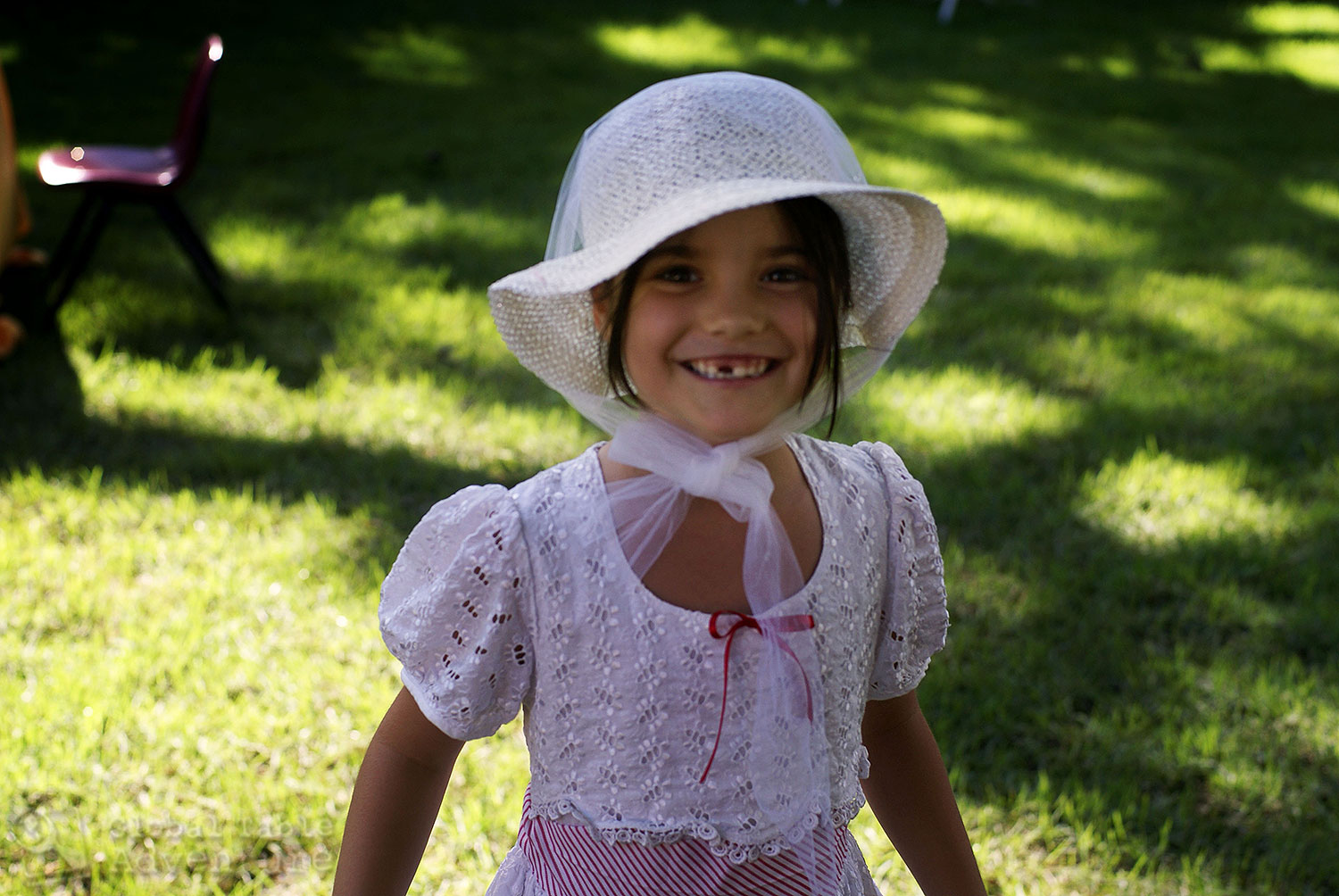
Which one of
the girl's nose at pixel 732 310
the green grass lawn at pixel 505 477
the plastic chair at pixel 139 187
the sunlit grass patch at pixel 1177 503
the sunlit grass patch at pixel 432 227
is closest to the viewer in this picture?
the girl's nose at pixel 732 310

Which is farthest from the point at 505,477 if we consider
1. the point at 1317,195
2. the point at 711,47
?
the point at 711,47

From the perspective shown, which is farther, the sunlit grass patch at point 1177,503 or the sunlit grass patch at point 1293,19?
the sunlit grass patch at point 1293,19

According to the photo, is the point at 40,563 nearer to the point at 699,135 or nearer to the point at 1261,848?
the point at 699,135

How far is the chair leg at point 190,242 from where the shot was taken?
13.4ft

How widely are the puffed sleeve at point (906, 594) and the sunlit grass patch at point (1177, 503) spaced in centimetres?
170

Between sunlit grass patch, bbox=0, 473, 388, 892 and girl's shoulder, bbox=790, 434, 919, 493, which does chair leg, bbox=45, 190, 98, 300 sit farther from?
girl's shoulder, bbox=790, 434, 919, 493

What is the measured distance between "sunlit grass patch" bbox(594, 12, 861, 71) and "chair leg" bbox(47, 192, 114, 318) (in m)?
4.62

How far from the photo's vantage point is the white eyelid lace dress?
1237 millimetres

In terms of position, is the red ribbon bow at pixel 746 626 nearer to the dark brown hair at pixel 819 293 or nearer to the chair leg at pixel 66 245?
the dark brown hair at pixel 819 293

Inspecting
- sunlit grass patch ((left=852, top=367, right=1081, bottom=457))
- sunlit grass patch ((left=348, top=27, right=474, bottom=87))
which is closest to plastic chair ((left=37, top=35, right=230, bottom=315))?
sunlit grass patch ((left=852, top=367, right=1081, bottom=457))

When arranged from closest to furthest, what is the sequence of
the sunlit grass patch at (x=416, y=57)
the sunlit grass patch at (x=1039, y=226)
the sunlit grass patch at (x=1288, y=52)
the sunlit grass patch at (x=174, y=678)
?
the sunlit grass patch at (x=174, y=678) < the sunlit grass patch at (x=1039, y=226) < the sunlit grass patch at (x=416, y=57) < the sunlit grass patch at (x=1288, y=52)

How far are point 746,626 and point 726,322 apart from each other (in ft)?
1.02

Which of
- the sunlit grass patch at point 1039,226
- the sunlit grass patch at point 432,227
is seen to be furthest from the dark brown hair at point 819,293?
the sunlit grass patch at point 1039,226

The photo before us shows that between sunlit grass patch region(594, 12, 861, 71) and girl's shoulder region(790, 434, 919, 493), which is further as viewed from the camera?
sunlit grass patch region(594, 12, 861, 71)
